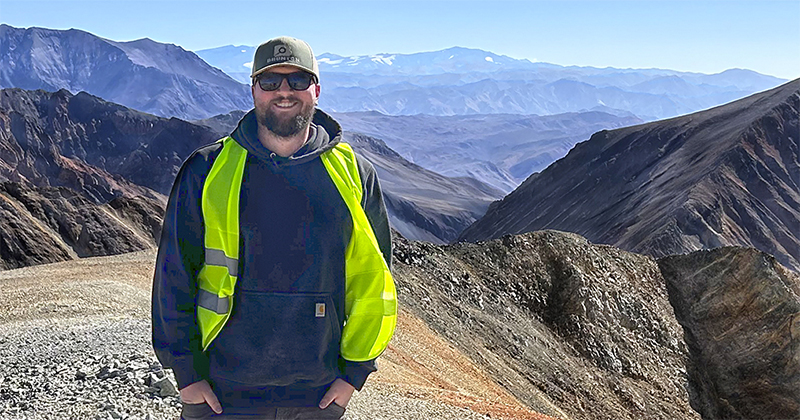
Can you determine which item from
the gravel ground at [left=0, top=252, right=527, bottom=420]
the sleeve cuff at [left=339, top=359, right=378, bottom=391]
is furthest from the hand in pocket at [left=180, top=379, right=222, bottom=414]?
the gravel ground at [left=0, top=252, right=527, bottom=420]

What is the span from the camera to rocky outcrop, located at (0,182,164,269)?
1679 inches

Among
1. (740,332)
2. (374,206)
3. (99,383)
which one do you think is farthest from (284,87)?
(740,332)

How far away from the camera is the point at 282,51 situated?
3.66 m

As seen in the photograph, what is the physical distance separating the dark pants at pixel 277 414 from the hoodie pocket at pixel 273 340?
0.16 meters

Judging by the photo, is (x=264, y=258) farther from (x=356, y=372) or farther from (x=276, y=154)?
(x=356, y=372)

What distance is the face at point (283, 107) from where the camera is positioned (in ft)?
12.1

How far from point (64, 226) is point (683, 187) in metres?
42.1

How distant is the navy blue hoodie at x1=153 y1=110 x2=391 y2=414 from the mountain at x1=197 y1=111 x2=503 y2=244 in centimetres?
7775

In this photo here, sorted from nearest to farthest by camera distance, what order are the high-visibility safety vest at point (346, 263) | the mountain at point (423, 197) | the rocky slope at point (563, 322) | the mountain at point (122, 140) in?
1. the high-visibility safety vest at point (346, 263)
2. the rocky slope at point (563, 322)
3. the mountain at point (122, 140)
4. the mountain at point (423, 197)

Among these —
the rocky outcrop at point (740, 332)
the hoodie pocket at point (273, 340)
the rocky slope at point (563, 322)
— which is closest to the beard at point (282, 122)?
the hoodie pocket at point (273, 340)

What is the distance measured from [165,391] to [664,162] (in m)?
62.6

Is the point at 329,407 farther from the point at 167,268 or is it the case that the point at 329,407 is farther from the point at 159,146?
the point at 159,146

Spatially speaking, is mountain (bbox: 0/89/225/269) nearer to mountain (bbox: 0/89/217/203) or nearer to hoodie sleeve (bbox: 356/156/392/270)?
mountain (bbox: 0/89/217/203)

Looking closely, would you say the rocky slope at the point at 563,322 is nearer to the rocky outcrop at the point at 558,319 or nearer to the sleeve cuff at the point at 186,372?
the rocky outcrop at the point at 558,319
